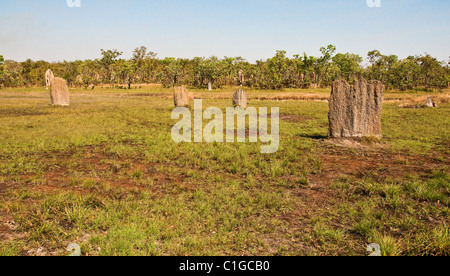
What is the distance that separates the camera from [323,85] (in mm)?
67938

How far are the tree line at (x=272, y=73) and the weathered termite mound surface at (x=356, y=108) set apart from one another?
156 ft

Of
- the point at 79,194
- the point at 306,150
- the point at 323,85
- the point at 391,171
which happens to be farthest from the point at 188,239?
the point at 323,85

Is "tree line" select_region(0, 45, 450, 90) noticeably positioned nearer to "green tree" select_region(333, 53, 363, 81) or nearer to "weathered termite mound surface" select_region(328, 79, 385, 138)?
"green tree" select_region(333, 53, 363, 81)

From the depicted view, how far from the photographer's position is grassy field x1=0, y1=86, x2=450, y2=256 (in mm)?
4863

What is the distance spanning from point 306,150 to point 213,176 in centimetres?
467

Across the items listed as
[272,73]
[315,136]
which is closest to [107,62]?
[272,73]

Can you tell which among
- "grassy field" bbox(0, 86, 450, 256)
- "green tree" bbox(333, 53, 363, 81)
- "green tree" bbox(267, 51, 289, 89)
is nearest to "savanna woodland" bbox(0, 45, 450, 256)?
"grassy field" bbox(0, 86, 450, 256)

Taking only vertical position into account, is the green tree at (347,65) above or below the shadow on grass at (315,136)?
above

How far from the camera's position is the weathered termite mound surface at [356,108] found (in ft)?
40.3

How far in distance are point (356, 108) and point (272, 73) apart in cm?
5099

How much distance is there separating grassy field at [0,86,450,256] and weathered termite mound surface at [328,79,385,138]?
55 cm

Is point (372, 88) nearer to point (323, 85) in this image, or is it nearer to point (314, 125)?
point (314, 125)

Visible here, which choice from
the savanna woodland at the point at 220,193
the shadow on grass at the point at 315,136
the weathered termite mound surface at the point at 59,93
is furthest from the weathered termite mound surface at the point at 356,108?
the weathered termite mound surface at the point at 59,93

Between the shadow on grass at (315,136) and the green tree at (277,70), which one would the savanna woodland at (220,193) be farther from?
the green tree at (277,70)
